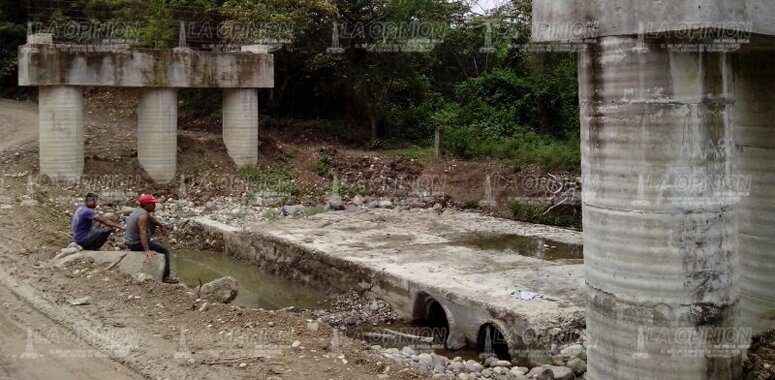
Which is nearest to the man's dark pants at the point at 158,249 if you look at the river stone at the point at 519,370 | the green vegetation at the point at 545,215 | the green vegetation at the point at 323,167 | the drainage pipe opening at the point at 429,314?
the drainage pipe opening at the point at 429,314

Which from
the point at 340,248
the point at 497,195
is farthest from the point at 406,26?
the point at 340,248

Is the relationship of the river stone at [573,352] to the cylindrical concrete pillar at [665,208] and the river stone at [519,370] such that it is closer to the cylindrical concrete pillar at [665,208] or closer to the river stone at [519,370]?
the river stone at [519,370]

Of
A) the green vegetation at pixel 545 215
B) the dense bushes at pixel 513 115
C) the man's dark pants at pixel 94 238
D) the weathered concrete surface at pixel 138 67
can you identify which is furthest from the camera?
the dense bushes at pixel 513 115

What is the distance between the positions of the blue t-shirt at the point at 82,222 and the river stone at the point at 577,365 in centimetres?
758

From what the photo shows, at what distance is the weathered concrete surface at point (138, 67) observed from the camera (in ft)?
59.1

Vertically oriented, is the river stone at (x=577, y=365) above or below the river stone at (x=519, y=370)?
above

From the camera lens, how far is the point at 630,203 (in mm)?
5535

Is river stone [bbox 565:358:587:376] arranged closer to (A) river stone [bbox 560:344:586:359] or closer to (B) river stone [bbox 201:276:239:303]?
(A) river stone [bbox 560:344:586:359]

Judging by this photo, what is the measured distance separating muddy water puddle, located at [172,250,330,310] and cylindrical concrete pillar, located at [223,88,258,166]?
600cm

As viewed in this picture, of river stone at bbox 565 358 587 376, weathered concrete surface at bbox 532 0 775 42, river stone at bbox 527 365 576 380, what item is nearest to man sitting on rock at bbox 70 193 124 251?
river stone at bbox 527 365 576 380

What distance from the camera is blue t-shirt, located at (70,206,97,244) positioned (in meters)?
11.3

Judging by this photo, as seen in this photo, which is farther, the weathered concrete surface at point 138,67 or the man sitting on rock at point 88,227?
the weathered concrete surface at point 138,67

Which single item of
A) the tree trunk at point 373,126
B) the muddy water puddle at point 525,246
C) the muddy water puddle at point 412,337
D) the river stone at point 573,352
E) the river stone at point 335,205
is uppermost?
the tree trunk at point 373,126

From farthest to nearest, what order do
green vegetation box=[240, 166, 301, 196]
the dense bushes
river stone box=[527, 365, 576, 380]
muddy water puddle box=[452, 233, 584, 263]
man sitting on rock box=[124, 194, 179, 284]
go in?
the dense bushes, green vegetation box=[240, 166, 301, 196], muddy water puddle box=[452, 233, 584, 263], man sitting on rock box=[124, 194, 179, 284], river stone box=[527, 365, 576, 380]
